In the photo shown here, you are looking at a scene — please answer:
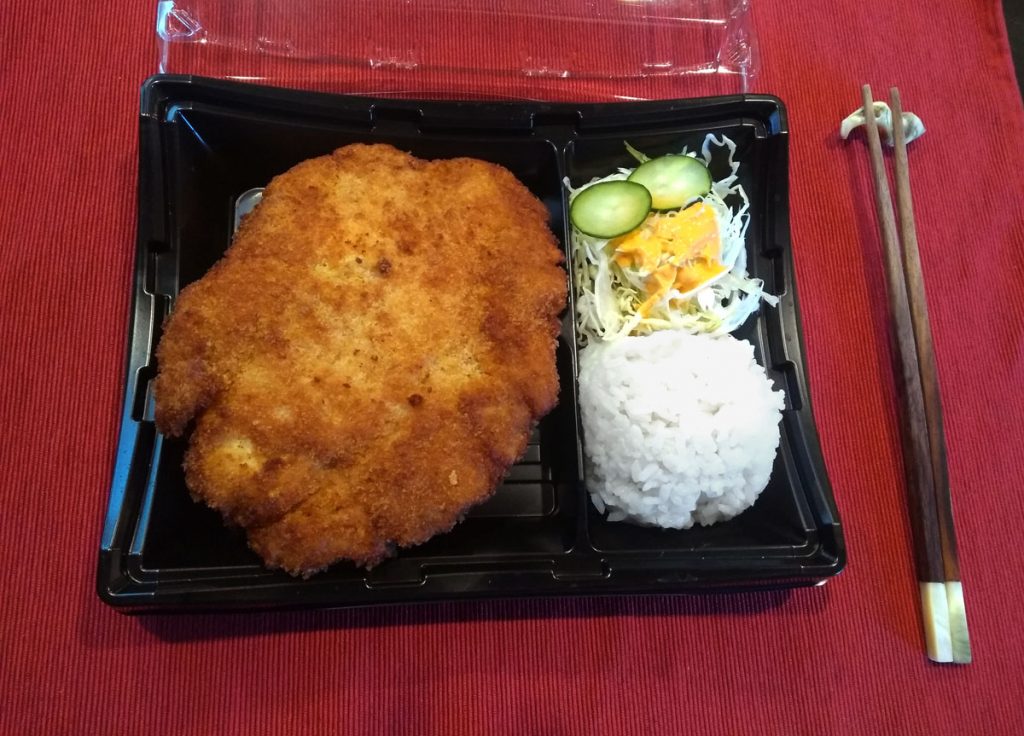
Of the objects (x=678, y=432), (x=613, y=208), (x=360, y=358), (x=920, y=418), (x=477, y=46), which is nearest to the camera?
(x=360, y=358)

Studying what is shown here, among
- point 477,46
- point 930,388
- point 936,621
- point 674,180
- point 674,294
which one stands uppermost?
point 477,46

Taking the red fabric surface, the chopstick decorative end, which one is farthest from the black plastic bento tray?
the chopstick decorative end

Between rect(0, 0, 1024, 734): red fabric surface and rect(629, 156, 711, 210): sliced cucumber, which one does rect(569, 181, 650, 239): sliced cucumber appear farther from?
rect(0, 0, 1024, 734): red fabric surface

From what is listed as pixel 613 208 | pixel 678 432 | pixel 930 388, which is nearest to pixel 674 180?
pixel 613 208

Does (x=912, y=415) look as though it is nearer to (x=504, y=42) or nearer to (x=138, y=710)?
(x=504, y=42)

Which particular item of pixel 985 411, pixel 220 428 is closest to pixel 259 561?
pixel 220 428

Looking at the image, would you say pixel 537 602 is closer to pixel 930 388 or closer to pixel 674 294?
pixel 674 294
